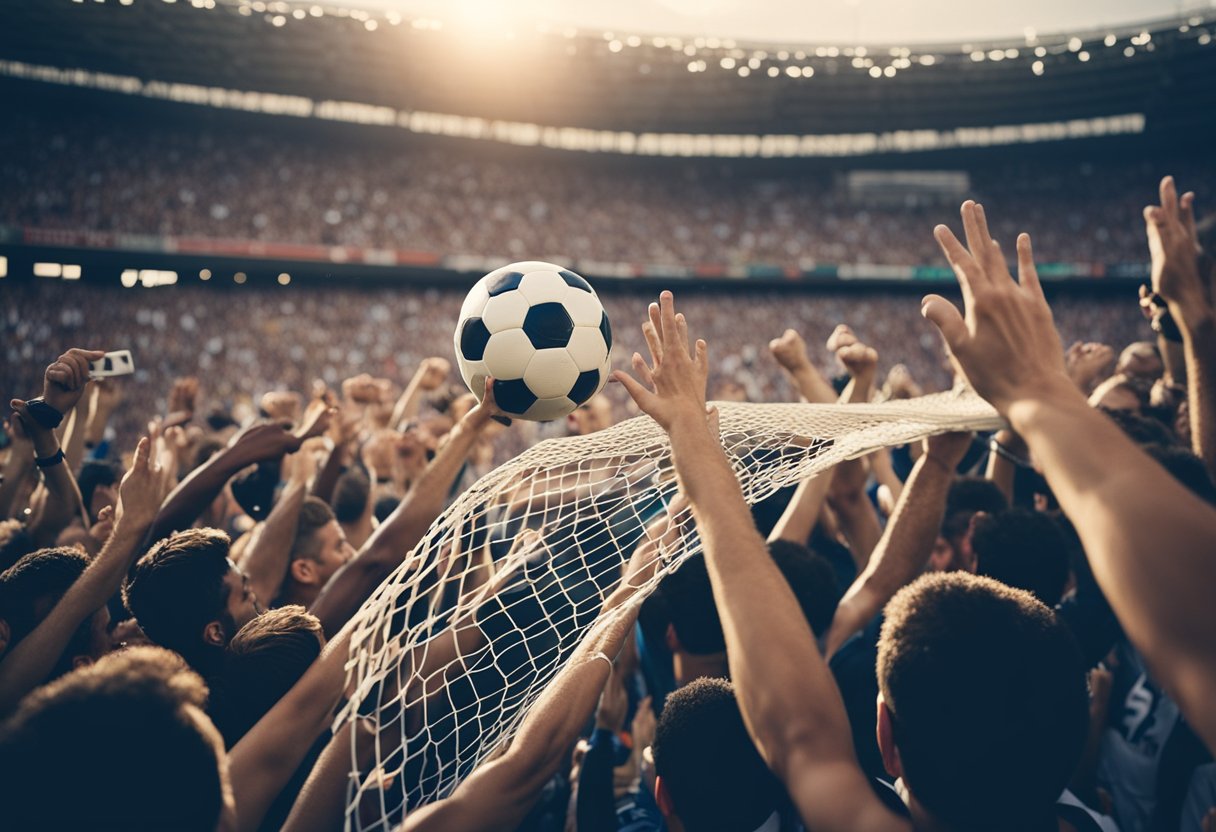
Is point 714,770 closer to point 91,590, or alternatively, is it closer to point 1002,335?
point 1002,335

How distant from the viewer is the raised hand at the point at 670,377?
5.06 ft

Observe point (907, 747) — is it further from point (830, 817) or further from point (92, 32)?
point (92, 32)

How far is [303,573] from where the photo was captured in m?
3.17

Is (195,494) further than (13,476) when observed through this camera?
No

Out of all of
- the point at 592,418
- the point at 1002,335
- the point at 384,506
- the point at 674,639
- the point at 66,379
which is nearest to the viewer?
the point at 1002,335

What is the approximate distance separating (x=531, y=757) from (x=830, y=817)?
2.45 ft

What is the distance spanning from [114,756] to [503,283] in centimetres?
227

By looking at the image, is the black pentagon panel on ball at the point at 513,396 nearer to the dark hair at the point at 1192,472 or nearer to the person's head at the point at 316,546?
the person's head at the point at 316,546

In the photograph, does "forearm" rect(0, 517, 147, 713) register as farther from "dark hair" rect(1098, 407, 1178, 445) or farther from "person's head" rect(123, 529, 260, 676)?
"dark hair" rect(1098, 407, 1178, 445)

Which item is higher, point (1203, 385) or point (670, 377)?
point (670, 377)

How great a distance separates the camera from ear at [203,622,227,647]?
239cm

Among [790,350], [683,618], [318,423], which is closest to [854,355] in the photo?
[790,350]

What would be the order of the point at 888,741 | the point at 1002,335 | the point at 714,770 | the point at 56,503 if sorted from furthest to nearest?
the point at 56,503 → the point at 714,770 → the point at 888,741 → the point at 1002,335

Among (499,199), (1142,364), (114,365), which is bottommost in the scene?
(1142,364)
